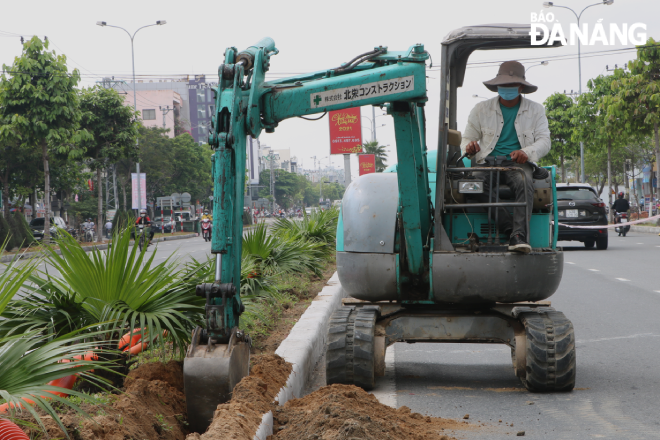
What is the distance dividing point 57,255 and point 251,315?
1.69 m

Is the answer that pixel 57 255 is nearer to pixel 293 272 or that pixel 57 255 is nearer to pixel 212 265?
pixel 212 265

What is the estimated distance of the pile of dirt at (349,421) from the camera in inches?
129

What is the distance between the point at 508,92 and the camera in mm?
5352

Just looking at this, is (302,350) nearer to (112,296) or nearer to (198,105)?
(112,296)

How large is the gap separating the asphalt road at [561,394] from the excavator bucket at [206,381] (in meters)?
1.39

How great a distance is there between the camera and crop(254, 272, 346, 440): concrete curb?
4138mm

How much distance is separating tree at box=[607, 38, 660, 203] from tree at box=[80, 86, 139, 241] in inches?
835

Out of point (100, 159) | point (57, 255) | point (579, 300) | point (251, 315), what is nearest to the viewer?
point (57, 255)

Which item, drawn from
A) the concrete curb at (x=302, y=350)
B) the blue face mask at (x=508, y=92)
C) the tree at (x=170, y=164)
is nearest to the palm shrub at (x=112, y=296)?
the concrete curb at (x=302, y=350)

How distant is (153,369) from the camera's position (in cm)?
418

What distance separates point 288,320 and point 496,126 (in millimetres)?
2970

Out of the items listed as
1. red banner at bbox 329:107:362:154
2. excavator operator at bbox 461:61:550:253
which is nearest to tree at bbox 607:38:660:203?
red banner at bbox 329:107:362:154

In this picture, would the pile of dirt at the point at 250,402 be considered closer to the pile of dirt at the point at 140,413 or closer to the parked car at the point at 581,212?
the pile of dirt at the point at 140,413

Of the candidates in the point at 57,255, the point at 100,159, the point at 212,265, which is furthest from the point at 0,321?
the point at 100,159
